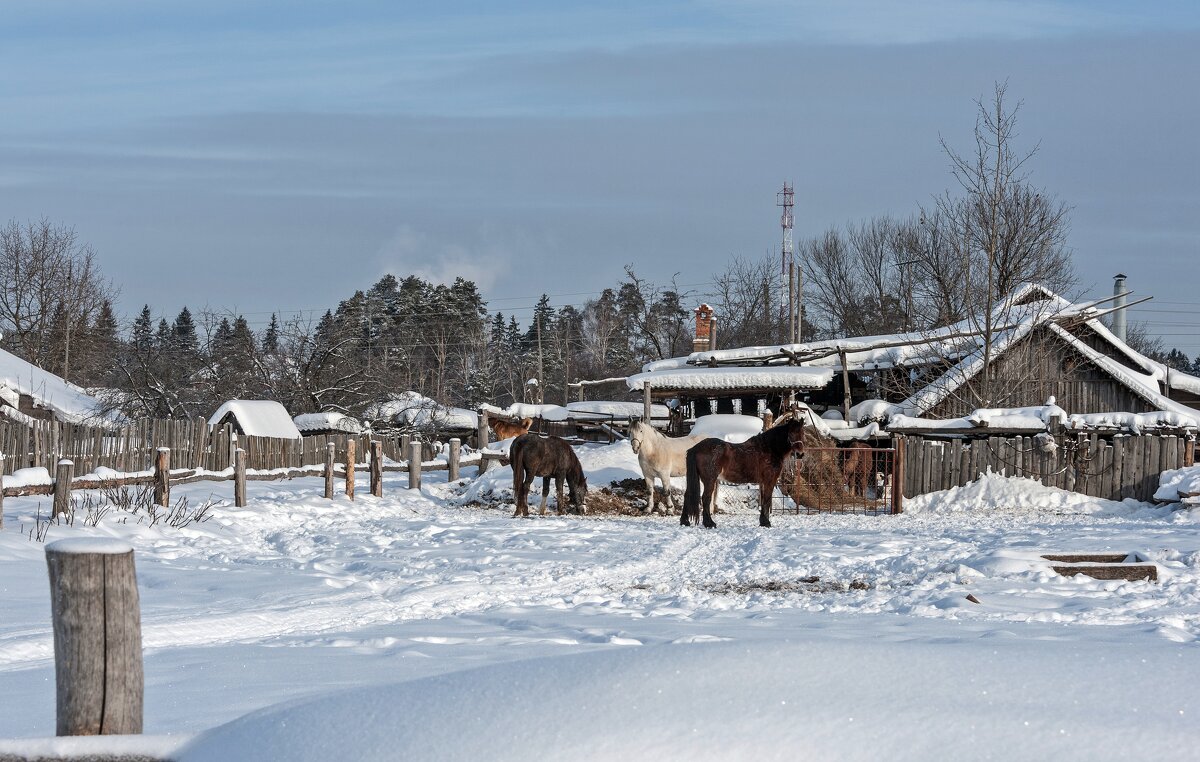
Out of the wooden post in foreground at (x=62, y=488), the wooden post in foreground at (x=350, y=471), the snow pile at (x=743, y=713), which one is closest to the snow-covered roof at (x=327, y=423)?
the wooden post in foreground at (x=350, y=471)

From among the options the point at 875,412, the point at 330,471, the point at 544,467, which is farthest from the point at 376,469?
the point at 875,412

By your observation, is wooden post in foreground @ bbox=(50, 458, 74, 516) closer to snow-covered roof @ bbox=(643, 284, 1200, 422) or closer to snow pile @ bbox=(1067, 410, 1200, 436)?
snow-covered roof @ bbox=(643, 284, 1200, 422)

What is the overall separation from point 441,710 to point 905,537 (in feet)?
41.7

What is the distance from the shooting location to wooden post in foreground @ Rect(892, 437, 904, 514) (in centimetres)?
2141

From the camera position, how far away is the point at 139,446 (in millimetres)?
20609

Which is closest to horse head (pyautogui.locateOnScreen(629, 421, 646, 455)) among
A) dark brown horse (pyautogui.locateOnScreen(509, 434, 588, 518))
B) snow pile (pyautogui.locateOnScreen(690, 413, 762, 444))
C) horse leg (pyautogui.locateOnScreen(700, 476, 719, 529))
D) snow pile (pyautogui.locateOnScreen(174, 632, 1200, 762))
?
dark brown horse (pyautogui.locateOnScreen(509, 434, 588, 518))

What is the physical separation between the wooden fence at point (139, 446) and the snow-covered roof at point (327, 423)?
8.45 m

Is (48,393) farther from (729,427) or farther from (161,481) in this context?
(161,481)

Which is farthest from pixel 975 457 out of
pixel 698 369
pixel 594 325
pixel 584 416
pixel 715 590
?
pixel 594 325

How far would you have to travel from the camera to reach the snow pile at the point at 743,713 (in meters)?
3.11

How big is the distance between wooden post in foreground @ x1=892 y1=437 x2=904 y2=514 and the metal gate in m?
0.05

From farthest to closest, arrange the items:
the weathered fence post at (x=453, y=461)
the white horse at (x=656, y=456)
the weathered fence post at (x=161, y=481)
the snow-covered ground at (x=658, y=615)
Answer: the weathered fence post at (x=453, y=461) < the white horse at (x=656, y=456) < the weathered fence post at (x=161, y=481) < the snow-covered ground at (x=658, y=615)

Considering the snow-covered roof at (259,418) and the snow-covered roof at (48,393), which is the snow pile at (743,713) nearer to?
the snow-covered roof at (259,418)

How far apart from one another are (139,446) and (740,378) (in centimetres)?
1575
